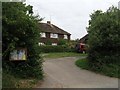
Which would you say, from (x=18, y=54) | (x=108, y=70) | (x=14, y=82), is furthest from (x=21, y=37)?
(x=108, y=70)

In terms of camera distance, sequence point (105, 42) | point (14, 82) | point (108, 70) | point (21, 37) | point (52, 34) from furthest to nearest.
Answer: point (52, 34) → point (105, 42) → point (108, 70) → point (21, 37) → point (14, 82)

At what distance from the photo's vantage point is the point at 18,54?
19.1m

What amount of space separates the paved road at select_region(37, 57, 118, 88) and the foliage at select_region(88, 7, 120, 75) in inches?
71.6

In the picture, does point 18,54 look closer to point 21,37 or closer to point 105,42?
point 21,37

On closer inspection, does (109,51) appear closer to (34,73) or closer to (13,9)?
(34,73)

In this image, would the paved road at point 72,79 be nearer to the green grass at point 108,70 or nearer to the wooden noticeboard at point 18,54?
the green grass at point 108,70

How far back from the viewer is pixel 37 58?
2005cm

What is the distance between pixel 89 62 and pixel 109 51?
6.41 ft

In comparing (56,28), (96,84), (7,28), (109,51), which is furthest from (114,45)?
(56,28)

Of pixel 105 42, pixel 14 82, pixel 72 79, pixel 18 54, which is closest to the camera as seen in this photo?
pixel 14 82

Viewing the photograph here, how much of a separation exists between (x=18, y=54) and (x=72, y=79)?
418cm

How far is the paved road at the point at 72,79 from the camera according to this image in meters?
19.1

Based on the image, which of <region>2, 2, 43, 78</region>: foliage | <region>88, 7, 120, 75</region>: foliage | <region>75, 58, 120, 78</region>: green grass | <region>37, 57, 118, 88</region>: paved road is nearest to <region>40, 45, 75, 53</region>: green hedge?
<region>88, 7, 120, 75</region>: foliage

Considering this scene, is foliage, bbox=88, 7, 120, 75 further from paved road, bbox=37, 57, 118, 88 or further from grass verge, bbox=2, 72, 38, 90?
grass verge, bbox=2, 72, 38, 90
